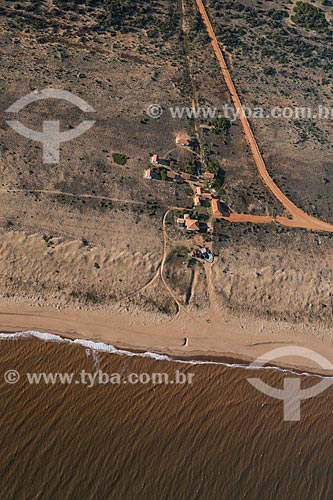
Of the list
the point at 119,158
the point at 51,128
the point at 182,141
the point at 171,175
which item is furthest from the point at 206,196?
the point at 51,128

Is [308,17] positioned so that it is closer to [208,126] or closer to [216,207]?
[208,126]

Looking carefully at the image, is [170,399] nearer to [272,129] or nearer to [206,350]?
[206,350]

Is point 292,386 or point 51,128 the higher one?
point 51,128

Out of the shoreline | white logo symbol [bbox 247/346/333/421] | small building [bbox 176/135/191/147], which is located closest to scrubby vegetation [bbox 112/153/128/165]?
small building [bbox 176/135/191/147]

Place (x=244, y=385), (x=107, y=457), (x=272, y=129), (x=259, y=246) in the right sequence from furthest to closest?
(x=272, y=129)
(x=259, y=246)
(x=244, y=385)
(x=107, y=457)

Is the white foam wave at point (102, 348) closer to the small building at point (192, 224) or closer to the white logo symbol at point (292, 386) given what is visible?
the white logo symbol at point (292, 386)

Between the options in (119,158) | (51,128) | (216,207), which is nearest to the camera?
(216,207)

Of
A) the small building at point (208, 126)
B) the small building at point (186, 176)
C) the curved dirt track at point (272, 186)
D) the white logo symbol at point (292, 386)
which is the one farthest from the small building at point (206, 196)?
the white logo symbol at point (292, 386)

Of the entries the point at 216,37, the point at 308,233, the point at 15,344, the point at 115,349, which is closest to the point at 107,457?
the point at 115,349
